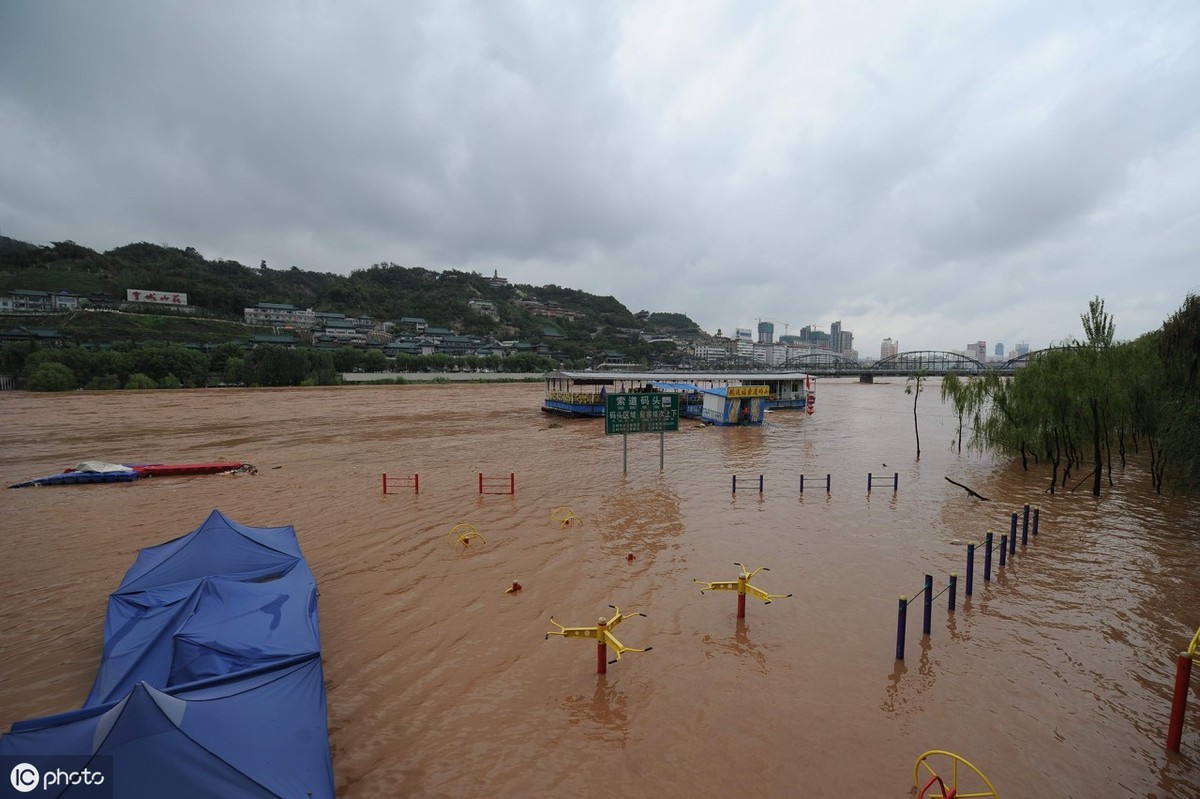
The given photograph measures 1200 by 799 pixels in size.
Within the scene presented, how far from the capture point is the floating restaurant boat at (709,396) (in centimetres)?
4034

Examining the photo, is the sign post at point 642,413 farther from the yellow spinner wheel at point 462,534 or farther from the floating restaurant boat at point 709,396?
the floating restaurant boat at point 709,396

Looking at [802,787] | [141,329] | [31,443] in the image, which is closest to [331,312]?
[141,329]

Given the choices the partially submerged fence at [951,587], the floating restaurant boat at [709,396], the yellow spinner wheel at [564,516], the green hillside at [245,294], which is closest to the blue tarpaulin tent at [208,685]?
the yellow spinner wheel at [564,516]

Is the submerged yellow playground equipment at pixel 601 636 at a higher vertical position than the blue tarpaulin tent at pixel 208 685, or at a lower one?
lower

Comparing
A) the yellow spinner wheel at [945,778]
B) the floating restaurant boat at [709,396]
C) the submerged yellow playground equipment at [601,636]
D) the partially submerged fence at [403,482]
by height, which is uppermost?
the floating restaurant boat at [709,396]

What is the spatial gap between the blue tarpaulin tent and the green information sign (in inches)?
528

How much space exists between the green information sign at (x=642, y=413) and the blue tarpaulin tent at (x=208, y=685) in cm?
1340

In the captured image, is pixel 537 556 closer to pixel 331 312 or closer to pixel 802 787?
pixel 802 787

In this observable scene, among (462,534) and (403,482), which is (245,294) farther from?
(462,534)

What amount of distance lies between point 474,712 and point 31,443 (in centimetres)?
4253

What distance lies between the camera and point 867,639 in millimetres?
9102

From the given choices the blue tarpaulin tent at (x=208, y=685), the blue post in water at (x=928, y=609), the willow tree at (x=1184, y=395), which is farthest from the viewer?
the willow tree at (x=1184, y=395)

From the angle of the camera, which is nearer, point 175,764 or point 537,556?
point 175,764

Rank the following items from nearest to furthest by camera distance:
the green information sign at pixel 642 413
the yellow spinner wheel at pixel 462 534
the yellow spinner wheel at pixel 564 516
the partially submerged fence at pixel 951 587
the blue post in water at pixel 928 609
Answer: the partially submerged fence at pixel 951 587
the blue post in water at pixel 928 609
the yellow spinner wheel at pixel 462 534
the yellow spinner wheel at pixel 564 516
the green information sign at pixel 642 413
